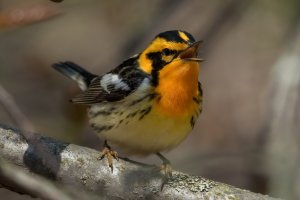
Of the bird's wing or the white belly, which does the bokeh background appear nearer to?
the bird's wing

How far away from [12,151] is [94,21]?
766 cm

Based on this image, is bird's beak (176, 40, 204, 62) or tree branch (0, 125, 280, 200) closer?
tree branch (0, 125, 280, 200)

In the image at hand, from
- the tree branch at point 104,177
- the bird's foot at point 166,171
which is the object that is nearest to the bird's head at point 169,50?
the bird's foot at point 166,171

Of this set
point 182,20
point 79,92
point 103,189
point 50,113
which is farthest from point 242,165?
point 182,20

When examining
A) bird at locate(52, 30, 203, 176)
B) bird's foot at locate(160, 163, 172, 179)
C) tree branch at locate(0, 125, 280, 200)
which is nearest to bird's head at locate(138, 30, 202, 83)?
bird at locate(52, 30, 203, 176)

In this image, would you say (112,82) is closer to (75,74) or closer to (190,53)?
(190,53)

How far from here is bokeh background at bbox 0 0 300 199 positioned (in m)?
4.22

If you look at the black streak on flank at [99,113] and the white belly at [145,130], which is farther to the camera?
the black streak on flank at [99,113]

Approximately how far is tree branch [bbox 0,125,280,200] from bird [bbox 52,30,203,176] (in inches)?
15.3

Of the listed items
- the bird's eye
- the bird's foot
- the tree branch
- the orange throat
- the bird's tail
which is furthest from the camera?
the bird's tail

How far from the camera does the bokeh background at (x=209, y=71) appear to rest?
4.22 meters

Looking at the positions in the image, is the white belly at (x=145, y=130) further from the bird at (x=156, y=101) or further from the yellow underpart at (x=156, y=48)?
the yellow underpart at (x=156, y=48)

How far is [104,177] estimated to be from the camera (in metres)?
3.92

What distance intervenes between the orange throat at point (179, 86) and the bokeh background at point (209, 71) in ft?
1.79
